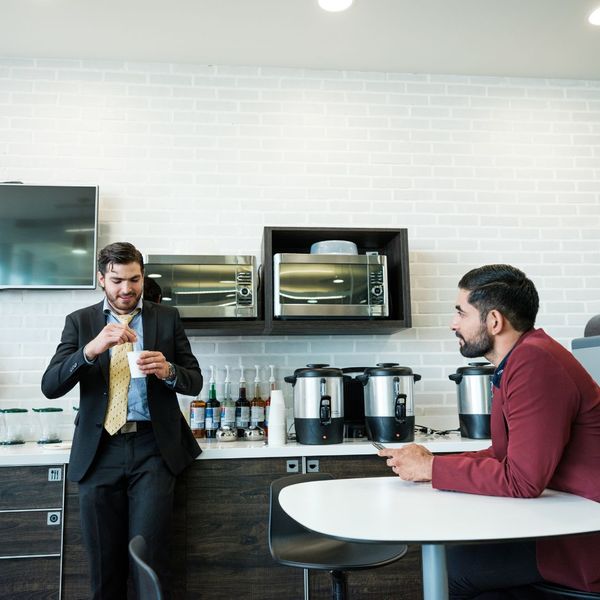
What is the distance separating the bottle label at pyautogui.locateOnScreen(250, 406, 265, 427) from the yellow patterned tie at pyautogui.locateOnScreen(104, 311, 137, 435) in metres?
0.94

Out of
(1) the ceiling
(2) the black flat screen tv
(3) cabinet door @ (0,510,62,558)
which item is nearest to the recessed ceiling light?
(1) the ceiling

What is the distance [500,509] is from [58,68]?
3.46 m

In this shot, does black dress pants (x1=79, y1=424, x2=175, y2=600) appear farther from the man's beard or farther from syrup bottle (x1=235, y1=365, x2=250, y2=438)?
the man's beard

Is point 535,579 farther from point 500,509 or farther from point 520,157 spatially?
point 520,157

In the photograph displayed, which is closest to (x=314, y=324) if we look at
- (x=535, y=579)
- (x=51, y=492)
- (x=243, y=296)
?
(x=243, y=296)

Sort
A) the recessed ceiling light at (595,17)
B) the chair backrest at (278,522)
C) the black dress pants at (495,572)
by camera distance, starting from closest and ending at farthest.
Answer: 1. the black dress pants at (495,572)
2. the chair backrest at (278,522)
3. the recessed ceiling light at (595,17)

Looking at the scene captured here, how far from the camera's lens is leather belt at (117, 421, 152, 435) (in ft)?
7.70

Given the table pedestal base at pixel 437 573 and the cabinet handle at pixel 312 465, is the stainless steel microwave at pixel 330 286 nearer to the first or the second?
the cabinet handle at pixel 312 465

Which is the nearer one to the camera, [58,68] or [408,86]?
[58,68]

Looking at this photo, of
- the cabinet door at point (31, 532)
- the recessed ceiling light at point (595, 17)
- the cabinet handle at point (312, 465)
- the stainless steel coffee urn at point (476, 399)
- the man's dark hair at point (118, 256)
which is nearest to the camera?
the man's dark hair at point (118, 256)

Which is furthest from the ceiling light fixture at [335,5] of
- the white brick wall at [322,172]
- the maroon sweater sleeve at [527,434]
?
the maroon sweater sleeve at [527,434]

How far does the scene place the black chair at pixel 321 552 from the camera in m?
1.69

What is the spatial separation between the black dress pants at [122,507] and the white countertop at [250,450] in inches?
12.9

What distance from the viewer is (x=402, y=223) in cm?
370
